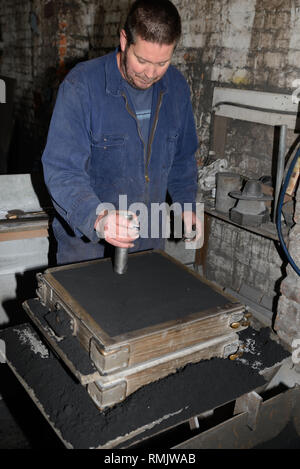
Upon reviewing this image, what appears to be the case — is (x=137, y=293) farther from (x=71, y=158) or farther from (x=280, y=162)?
(x=280, y=162)

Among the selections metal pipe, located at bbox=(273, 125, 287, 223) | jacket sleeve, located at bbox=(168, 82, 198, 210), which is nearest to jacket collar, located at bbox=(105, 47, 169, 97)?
jacket sleeve, located at bbox=(168, 82, 198, 210)

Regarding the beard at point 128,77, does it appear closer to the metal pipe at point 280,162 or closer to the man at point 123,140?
the man at point 123,140

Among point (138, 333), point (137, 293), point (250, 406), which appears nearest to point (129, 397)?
point (138, 333)

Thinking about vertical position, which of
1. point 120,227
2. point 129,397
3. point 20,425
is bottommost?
point 20,425

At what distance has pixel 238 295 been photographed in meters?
3.42

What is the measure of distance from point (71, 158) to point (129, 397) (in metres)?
0.91

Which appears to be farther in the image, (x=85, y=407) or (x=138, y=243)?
(x=138, y=243)

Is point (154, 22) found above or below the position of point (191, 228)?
above

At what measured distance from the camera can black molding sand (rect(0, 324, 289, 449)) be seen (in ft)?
3.73

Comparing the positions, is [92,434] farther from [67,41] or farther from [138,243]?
[67,41]

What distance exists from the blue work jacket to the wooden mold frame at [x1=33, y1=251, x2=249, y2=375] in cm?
29

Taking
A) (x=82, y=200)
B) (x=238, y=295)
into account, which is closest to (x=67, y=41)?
(x=238, y=295)

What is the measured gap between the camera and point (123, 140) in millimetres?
1794
